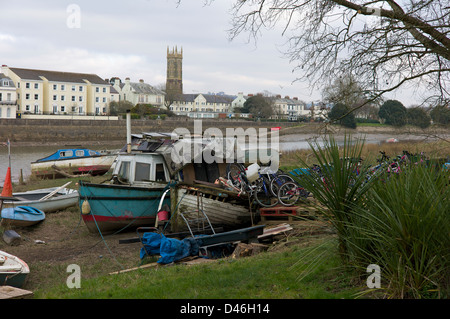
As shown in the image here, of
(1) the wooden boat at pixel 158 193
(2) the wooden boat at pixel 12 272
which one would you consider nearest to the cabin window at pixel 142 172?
(1) the wooden boat at pixel 158 193

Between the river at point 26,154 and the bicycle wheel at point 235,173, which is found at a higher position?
the bicycle wheel at point 235,173

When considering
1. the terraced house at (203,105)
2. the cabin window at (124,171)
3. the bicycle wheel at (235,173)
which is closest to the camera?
the bicycle wheel at (235,173)

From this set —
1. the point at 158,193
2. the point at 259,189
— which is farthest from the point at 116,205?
the point at 259,189

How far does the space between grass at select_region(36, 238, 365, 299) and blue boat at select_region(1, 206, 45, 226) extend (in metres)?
6.84

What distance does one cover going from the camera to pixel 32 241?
43.4ft

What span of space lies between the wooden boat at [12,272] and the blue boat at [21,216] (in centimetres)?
534

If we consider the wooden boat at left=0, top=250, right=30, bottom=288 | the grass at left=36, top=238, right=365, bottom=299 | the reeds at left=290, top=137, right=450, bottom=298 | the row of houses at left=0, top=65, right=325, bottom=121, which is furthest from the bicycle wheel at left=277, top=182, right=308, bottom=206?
the row of houses at left=0, top=65, right=325, bottom=121

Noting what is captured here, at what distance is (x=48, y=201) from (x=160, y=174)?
4.42 m

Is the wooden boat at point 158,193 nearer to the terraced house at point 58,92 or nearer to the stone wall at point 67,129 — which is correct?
the stone wall at point 67,129

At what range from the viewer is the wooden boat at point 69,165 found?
2858cm

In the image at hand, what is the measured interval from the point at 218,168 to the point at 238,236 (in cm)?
515

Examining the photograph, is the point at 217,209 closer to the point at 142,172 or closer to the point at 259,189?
the point at 259,189
